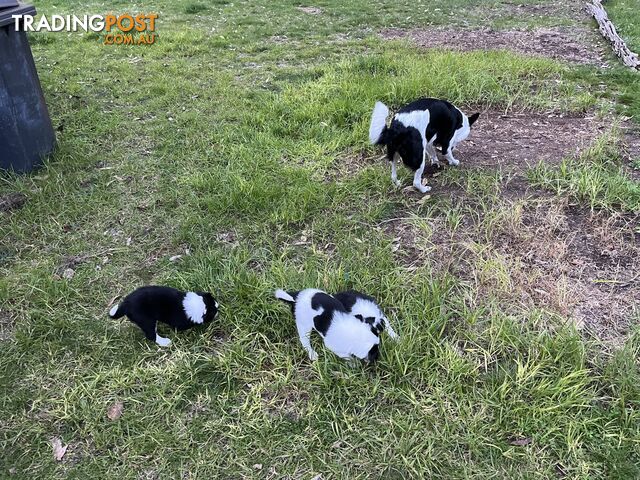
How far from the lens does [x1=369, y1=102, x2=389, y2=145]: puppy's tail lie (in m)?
3.57

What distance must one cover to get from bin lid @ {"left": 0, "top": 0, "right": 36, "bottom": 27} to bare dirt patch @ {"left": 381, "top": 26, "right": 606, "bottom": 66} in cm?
527

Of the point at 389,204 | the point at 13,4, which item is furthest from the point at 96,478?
the point at 13,4

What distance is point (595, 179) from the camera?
3656 millimetres

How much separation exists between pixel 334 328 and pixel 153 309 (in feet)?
3.35

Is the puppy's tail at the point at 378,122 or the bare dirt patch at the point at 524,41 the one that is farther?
the bare dirt patch at the point at 524,41

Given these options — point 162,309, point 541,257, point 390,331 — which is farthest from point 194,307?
point 541,257

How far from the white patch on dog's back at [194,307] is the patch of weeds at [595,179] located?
8.83 ft

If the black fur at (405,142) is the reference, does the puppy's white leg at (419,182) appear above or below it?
below

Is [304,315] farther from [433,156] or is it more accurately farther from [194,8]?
[194,8]

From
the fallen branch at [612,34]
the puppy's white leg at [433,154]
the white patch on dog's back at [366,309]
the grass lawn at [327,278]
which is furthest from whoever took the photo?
the fallen branch at [612,34]

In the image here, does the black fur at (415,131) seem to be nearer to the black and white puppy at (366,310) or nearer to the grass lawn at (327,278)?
the grass lawn at (327,278)

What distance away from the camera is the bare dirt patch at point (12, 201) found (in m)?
3.89

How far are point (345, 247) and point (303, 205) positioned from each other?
1.90 feet

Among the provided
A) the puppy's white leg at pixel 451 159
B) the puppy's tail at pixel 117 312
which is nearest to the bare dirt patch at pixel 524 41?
the puppy's white leg at pixel 451 159
